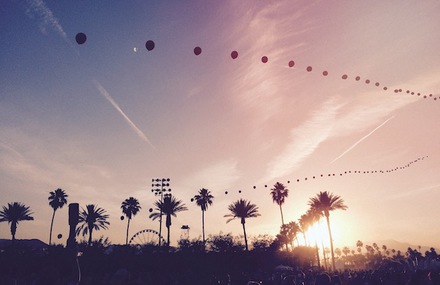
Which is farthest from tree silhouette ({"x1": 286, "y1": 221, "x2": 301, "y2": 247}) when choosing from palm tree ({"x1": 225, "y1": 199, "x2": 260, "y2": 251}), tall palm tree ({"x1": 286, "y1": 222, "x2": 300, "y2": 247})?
palm tree ({"x1": 225, "y1": 199, "x2": 260, "y2": 251})

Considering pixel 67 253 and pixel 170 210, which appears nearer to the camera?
pixel 67 253

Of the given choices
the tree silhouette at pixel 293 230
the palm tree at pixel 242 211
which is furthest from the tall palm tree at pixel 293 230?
the palm tree at pixel 242 211

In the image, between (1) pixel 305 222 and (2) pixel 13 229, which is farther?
(1) pixel 305 222

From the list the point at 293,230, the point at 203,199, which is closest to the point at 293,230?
the point at 293,230

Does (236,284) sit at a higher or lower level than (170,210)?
lower

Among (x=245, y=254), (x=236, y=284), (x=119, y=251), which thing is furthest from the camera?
(x=245, y=254)

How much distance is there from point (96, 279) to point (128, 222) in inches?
2296

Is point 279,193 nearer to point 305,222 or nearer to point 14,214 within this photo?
point 305,222

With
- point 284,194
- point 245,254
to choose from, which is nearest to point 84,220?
point 245,254

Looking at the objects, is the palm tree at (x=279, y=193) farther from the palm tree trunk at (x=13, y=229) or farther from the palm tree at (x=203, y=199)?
the palm tree trunk at (x=13, y=229)

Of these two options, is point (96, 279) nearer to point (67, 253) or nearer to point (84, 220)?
point (67, 253)

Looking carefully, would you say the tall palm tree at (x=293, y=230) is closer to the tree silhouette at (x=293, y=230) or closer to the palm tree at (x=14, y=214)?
the tree silhouette at (x=293, y=230)

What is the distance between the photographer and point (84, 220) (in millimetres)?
63500

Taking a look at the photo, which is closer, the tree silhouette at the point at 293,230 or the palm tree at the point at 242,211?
the palm tree at the point at 242,211
